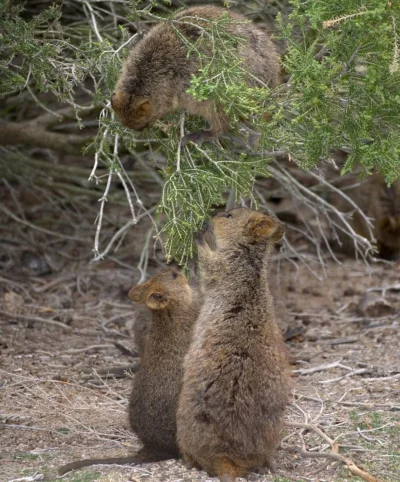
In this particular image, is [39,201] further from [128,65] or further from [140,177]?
[128,65]

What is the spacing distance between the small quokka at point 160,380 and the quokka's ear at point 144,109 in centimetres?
125

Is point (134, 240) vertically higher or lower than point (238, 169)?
lower

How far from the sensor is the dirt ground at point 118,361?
5.77 metres

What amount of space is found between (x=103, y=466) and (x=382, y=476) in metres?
1.70

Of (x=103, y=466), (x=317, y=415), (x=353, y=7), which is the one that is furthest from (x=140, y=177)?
(x=353, y=7)

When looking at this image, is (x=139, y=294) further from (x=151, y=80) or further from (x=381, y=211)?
(x=381, y=211)

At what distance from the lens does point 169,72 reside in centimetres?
646

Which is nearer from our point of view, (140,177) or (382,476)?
(382,476)

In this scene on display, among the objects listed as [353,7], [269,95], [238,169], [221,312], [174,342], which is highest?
[353,7]

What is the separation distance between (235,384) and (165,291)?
106 centimetres

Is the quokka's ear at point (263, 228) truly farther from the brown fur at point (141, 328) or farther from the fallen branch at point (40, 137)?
the fallen branch at point (40, 137)

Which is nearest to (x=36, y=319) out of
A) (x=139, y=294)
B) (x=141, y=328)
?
(x=141, y=328)

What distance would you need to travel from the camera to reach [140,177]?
10172 mm

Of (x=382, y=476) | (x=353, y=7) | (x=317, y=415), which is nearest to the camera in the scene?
(x=353, y=7)
